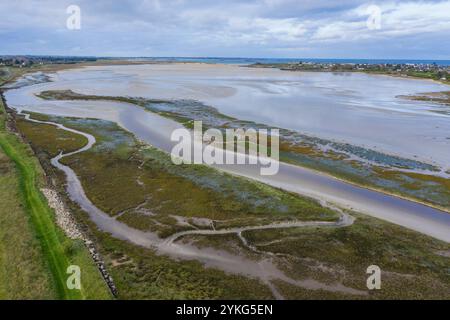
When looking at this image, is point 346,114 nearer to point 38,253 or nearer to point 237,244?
point 237,244

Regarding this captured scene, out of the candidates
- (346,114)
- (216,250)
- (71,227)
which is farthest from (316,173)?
(346,114)

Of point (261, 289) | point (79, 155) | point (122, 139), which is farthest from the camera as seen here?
point (122, 139)

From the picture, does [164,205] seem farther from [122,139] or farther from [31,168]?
[122,139]

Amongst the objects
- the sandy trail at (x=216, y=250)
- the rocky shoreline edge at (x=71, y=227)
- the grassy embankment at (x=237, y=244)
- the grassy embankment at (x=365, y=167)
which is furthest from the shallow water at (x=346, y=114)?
the rocky shoreline edge at (x=71, y=227)

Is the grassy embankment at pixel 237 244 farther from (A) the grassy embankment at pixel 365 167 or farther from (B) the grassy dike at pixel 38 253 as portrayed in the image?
(A) the grassy embankment at pixel 365 167

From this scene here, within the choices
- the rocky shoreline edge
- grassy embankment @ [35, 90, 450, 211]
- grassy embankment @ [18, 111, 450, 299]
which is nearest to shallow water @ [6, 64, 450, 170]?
grassy embankment @ [35, 90, 450, 211]
